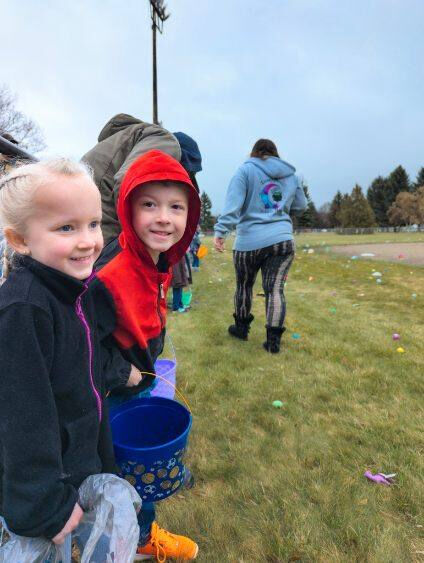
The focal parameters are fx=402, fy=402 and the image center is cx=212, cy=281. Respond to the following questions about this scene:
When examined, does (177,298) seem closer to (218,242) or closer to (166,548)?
(218,242)

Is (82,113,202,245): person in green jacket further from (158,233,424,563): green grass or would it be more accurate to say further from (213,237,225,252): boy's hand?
(213,237,225,252): boy's hand

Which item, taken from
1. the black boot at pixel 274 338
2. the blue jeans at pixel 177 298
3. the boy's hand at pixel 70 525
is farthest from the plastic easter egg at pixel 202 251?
the boy's hand at pixel 70 525

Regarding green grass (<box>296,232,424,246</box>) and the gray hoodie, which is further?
green grass (<box>296,232,424,246</box>)

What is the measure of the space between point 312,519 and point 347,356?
226 centimetres

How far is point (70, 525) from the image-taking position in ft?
3.62

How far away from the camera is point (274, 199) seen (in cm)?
405

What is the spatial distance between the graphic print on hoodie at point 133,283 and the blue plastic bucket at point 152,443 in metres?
0.11

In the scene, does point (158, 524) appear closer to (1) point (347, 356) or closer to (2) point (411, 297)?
(1) point (347, 356)

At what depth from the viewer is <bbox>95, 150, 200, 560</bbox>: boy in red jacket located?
162 centimetres

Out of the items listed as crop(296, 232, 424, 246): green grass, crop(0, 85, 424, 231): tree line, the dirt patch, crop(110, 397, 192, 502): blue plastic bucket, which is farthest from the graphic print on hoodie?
crop(0, 85, 424, 231): tree line

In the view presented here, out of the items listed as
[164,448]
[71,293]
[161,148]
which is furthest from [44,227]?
[161,148]

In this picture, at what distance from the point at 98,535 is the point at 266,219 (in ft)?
10.7

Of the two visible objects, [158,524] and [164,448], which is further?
[158,524]

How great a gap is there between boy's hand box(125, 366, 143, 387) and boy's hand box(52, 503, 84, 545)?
584 mm
